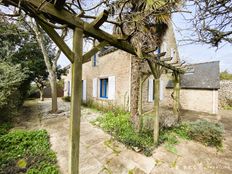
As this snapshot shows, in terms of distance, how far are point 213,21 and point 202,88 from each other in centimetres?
836

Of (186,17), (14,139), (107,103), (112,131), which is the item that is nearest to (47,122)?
(14,139)

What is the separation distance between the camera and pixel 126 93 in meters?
9.14

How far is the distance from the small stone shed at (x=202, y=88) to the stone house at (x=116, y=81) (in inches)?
4.4

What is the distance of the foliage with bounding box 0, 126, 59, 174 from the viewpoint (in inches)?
139

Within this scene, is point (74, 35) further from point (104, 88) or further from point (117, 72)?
point (104, 88)

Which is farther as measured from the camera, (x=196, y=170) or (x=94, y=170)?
(x=196, y=170)

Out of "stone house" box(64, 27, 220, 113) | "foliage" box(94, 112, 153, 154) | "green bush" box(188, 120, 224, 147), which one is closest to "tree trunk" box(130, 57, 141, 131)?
"foliage" box(94, 112, 153, 154)

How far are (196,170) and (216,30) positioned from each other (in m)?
3.60

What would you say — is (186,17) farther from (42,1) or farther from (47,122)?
(47,122)

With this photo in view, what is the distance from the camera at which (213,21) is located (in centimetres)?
410

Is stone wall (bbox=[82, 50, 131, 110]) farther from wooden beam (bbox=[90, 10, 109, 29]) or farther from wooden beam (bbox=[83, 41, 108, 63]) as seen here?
wooden beam (bbox=[90, 10, 109, 29])

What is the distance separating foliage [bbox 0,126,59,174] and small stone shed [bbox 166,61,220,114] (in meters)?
10.6

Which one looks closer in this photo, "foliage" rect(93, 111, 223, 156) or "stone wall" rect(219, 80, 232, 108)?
"foliage" rect(93, 111, 223, 156)

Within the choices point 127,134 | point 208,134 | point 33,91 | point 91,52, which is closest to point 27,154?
point 127,134
